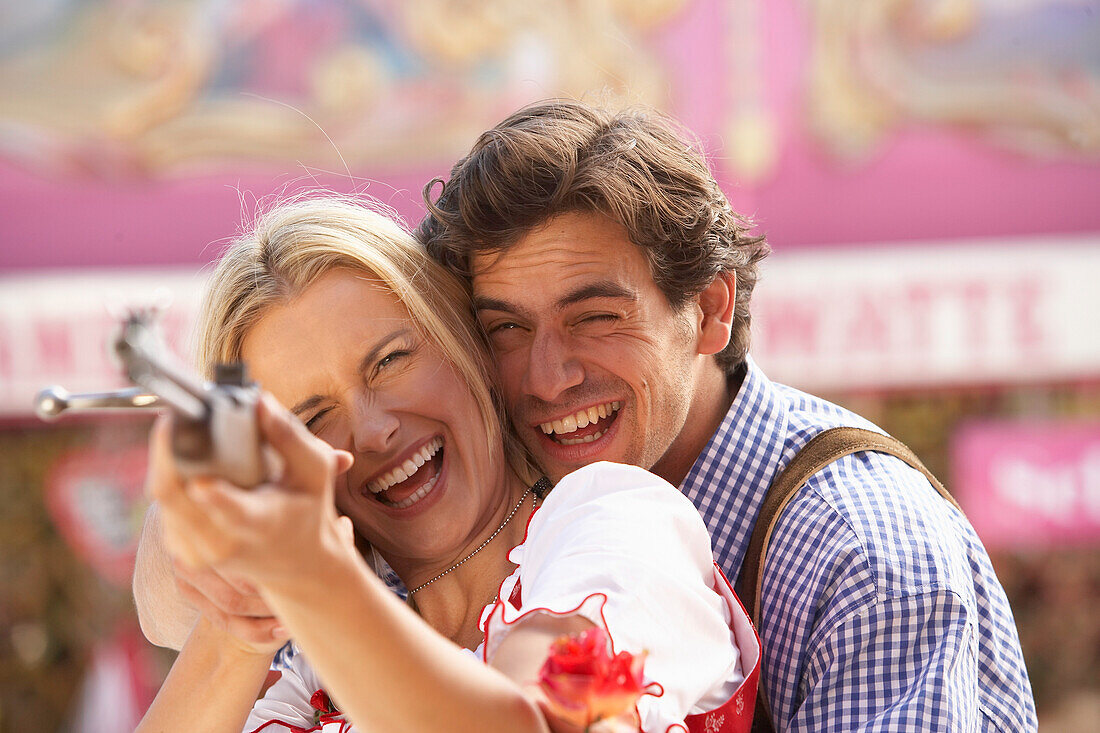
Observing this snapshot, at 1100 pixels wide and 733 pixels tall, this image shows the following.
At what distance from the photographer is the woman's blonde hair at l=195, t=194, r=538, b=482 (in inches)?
85.4

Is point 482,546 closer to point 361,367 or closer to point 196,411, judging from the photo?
point 361,367

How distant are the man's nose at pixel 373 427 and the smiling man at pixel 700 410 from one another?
323 millimetres

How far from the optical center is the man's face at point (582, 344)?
2248mm

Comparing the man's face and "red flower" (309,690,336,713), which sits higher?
the man's face

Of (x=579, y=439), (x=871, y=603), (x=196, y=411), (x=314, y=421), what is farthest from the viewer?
(x=579, y=439)

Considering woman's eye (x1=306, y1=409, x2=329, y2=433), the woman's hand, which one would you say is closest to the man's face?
woman's eye (x1=306, y1=409, x2=329, y2=433)

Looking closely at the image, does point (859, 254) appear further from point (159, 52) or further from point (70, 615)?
point (70, 615)

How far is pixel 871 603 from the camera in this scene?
1826 millimetres

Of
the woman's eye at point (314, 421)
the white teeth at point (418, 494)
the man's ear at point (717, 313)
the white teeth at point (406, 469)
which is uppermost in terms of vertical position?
the man's ear at point (717, 313)

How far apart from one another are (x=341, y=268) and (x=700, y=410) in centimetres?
85

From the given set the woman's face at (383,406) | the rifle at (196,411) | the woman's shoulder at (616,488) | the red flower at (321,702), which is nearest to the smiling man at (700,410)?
the woman's face at (383,406)

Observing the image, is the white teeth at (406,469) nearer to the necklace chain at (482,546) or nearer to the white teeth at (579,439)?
the necklace chain at (482,546)

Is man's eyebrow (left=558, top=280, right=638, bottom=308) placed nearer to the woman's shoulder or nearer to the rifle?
the woman's shoulder

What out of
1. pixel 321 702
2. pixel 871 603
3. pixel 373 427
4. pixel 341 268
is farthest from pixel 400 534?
pixel 871 603
